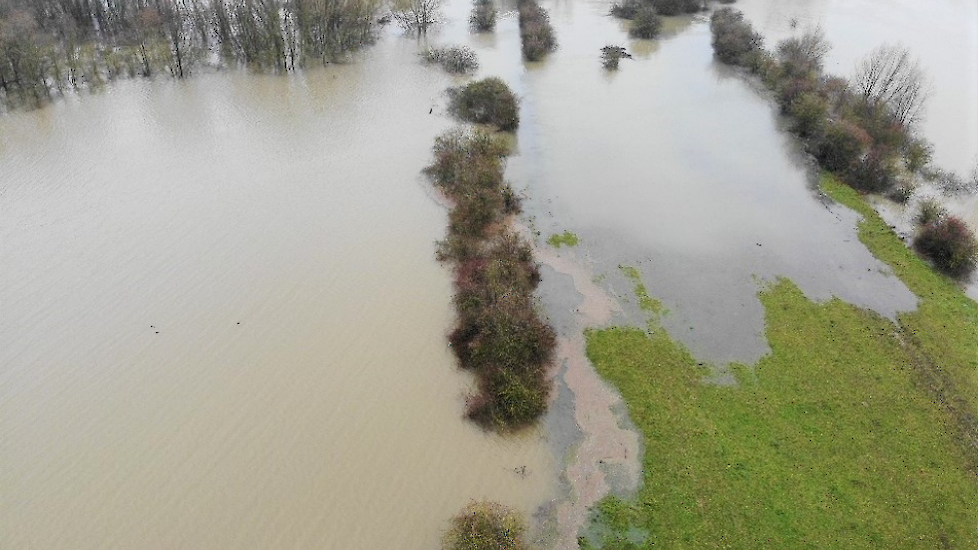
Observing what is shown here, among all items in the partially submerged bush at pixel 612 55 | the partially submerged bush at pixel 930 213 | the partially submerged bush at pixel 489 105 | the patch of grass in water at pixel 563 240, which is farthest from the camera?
the partially submerged bush at pixel 612 55

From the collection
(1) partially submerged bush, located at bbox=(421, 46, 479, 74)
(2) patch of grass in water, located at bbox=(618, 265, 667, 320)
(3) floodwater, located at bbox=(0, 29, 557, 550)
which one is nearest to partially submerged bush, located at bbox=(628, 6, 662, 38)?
(1) partially submerged bush, located at bbox=(421, 46, 479, 74)

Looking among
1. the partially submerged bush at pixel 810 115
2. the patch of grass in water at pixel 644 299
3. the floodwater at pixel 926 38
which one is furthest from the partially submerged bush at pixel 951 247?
the patch of grass in water at pixel 644 299

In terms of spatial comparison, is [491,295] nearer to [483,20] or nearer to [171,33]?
[171,33]

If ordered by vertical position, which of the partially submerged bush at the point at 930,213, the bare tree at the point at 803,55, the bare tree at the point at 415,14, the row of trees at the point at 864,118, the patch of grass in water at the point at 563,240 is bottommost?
the patch of grass in water at the point at 563,240

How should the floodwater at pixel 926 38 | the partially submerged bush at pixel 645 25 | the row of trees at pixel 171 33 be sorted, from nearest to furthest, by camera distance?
the floodwater at pixel 926 38
the row of trees at pixel 171 33
the partially submerged bush at pixel 645 25

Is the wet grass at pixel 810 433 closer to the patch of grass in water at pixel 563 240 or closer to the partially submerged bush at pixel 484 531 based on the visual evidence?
the partially submerged bush at pixel 484 531

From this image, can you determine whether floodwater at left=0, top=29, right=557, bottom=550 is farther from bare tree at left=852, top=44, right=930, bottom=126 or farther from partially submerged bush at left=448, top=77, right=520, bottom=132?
bare tree at left=852, top=44, right=930, bottom=126

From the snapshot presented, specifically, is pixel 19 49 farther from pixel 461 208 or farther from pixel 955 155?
pixel 955 155
